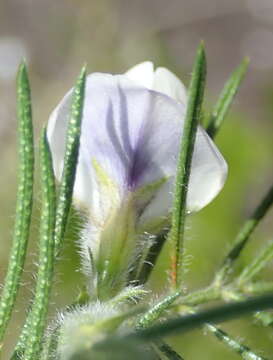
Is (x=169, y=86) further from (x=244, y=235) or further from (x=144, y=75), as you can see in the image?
(x=244, y=235)

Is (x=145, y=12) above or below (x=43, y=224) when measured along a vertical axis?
below

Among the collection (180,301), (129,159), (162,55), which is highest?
(129,159)

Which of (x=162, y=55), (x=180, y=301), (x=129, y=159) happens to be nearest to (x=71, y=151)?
(x=129, y=159)

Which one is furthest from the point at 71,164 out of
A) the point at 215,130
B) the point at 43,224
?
the point at 215,130

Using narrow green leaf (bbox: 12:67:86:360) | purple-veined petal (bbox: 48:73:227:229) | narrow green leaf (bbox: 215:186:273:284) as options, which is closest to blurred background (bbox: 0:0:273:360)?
narrow green leaf (bbox: 215:186:273:284)

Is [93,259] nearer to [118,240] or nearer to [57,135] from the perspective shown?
[118,240]

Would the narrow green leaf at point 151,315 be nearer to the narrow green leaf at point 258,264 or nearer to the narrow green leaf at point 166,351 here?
the narrow green leaf at point 166,351
